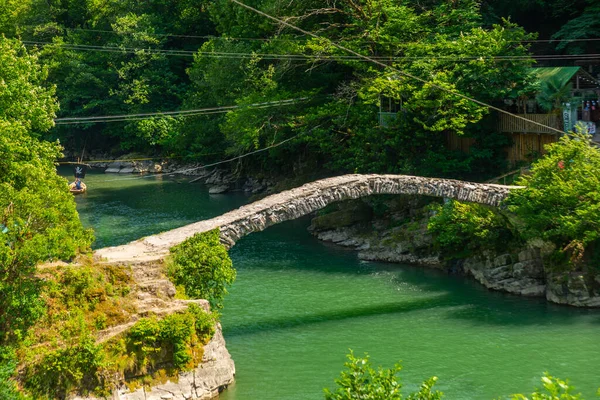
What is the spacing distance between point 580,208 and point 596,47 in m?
18.0

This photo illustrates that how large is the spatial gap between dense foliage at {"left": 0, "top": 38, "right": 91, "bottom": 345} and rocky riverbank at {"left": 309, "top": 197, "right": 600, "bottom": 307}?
14.0 m

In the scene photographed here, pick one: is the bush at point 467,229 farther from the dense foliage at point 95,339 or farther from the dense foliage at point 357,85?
the dense foliage at point 95,339

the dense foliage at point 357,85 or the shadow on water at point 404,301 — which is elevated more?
the dense foliage at point 357,85

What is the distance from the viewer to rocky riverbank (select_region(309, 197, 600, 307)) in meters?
25.2

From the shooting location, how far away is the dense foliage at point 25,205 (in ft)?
56.3

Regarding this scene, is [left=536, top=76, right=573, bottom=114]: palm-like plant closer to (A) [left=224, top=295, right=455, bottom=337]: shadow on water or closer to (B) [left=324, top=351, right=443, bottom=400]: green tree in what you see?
(A) [left=224, top=295, right=455, bottom=337]: shadow on water

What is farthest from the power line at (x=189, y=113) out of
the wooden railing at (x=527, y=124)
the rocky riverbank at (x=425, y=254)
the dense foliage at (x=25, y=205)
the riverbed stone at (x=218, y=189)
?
the dense foliage at (x=25, y=205)

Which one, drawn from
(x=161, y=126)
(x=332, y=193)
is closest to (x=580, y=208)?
(x=332, y=193)

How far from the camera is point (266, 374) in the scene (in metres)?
20.1

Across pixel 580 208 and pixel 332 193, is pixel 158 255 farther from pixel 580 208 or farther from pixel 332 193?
pixel 580 208

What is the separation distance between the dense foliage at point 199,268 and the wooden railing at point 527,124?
53.8 feet

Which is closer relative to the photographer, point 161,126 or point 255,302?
point 255,302

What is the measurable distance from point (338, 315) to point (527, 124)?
42.6ft

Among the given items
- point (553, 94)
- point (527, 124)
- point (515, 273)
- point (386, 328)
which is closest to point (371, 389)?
point (386, 328)
